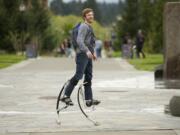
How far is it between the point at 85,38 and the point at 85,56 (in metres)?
0.31

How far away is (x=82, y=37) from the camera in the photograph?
36.9ft

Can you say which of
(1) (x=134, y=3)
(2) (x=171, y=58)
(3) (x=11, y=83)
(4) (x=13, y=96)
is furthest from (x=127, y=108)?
(1) (x=134, y=3)

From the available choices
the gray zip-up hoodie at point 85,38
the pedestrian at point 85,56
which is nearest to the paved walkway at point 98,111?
the pedestrian at point 85,56

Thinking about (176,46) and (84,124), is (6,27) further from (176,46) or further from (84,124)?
(84,124)

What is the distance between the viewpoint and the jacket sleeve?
11195 millimetres

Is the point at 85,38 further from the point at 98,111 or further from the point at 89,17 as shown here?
the point at 98,111

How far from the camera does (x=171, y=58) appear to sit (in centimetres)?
1900

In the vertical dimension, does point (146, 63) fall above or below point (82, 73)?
below

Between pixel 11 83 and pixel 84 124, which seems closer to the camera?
pixel 84 124

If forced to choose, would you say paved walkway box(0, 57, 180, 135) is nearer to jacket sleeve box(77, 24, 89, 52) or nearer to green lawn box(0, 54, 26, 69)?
jacket sleeve box(77, 24, 89, 52)

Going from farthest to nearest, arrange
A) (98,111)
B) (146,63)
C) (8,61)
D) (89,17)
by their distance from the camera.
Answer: (8,61)
(146,63)
(98,111)
(89,17)

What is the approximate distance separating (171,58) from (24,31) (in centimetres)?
4069

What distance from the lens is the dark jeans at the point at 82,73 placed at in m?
11.3

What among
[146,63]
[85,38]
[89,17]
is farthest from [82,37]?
[146,63]
